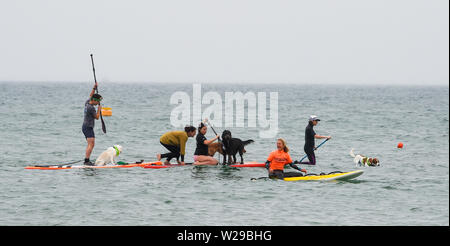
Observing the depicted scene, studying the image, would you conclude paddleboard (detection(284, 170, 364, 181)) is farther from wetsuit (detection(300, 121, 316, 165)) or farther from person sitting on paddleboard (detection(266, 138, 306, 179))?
wetsuit (detection(300, 121, 316, 165))

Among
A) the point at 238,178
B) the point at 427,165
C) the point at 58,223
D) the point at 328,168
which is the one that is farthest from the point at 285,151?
the point at 427,165

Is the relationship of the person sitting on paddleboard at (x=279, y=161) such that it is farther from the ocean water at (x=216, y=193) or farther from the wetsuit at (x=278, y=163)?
the ocean water at (x=216, y=193)

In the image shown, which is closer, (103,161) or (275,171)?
(275,171)

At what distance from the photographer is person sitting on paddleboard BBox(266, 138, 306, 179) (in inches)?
694

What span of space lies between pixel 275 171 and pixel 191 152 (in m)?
9.07

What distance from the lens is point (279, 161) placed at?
58.6 ft

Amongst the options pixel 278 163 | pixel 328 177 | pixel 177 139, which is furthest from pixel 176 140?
pixel 328 177

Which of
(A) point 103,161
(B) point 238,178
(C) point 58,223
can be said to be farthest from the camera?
(A) point 103,161

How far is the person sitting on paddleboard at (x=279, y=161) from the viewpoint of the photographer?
1762 centimetres

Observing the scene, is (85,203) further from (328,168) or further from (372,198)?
(328,168)

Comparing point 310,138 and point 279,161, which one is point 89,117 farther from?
point 310,138

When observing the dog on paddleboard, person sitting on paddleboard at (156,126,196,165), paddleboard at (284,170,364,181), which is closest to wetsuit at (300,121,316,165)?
the dog on paddleboard

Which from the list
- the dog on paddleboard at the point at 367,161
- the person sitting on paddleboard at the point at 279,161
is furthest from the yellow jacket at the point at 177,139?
the dog on paddleboard at the point at 367,161
